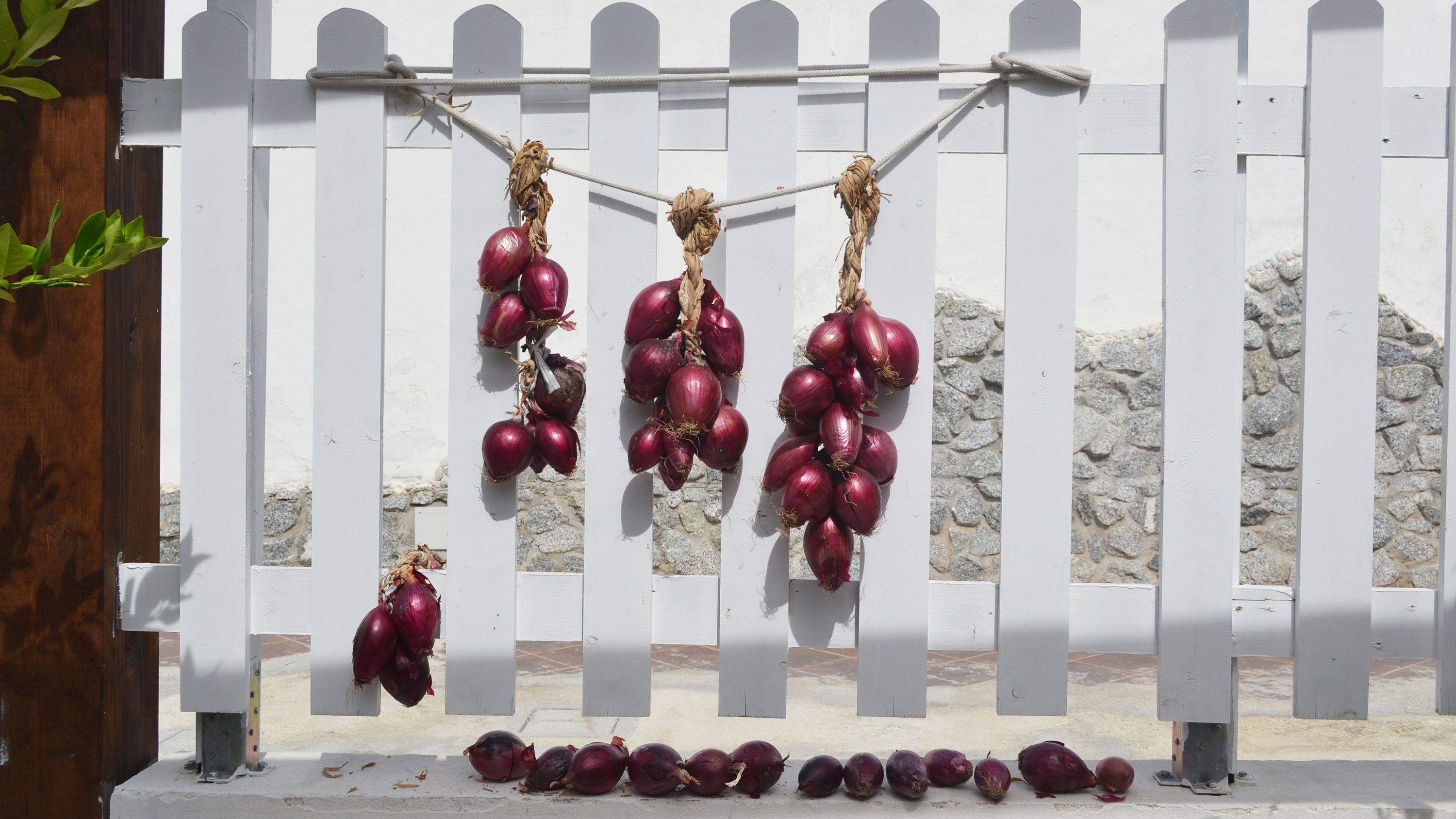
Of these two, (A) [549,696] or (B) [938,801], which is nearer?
(B) [938,801]

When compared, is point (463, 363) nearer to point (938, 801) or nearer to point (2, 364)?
point (2, 364)

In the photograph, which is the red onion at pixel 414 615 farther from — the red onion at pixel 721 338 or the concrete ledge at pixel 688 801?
the red onion at pixel 721 338

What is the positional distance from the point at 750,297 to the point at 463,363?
509 mm

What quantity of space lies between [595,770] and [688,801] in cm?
17

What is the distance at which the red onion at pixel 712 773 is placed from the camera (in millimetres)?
1794

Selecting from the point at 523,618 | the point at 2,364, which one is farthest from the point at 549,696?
the point at 2,364

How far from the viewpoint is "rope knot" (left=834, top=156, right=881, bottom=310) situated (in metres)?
1.70

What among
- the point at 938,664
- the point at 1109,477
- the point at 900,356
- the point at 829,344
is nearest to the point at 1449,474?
the point at 900,356

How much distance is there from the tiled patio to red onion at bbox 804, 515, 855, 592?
2407 mm

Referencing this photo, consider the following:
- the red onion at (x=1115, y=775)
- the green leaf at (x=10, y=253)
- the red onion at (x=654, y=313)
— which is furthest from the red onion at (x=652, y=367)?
the red onion at (x=1115, y=775)

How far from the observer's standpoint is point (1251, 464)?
16.8 feet

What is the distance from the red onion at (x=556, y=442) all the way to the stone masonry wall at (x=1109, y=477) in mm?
3257

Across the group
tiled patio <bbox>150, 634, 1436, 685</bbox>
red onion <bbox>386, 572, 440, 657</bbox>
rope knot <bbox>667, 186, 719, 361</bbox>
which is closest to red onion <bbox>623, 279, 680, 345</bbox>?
rope knot <bbox>667, 186, 719, 361</bbox>

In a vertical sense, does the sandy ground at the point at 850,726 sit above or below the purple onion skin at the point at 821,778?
below
